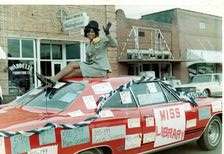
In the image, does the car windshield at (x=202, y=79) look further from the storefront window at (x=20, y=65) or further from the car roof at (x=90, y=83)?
the car roof at (x=90, y=83)

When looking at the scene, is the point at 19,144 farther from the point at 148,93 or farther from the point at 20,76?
the point at 20,76

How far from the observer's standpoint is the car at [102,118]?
9.64 feet

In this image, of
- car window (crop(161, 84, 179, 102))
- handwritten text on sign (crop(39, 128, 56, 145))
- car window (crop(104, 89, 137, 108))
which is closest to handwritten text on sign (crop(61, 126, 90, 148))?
handwritten text on sign (crop(39, 128, 56, 145))

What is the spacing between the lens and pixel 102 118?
341cm

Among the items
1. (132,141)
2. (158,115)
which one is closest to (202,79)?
(158,115)

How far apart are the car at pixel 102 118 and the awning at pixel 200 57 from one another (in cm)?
1482

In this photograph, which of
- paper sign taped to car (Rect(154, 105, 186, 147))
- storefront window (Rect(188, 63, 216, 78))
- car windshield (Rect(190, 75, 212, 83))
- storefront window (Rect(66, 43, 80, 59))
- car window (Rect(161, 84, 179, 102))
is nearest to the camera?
paper sign taped to car (Rect(154, 105, 186, 147))

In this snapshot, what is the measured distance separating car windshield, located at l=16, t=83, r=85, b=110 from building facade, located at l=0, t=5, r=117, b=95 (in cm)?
624

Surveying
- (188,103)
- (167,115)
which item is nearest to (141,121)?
(167,115)

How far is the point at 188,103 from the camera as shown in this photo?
4.47 meters

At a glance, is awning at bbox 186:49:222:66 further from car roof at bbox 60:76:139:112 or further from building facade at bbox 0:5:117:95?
car roof at bbox 60:76:139:112

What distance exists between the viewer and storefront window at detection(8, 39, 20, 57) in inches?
410

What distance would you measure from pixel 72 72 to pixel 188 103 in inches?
64.8

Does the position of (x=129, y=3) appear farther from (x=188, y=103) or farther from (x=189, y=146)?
(x=189, y=146)
